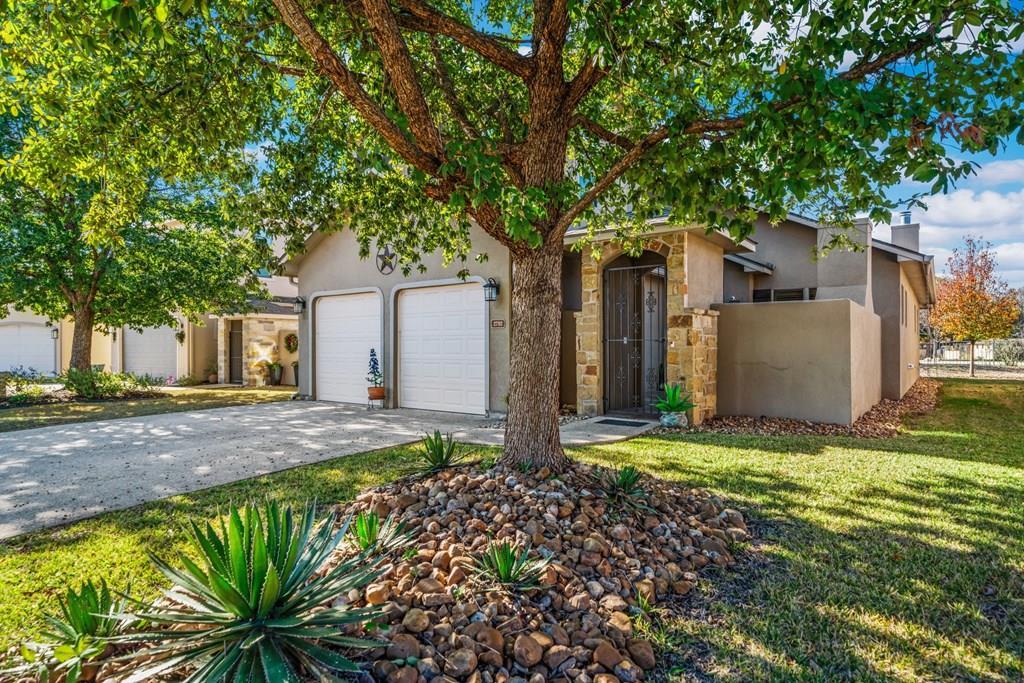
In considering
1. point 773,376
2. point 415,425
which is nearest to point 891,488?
point 773,376

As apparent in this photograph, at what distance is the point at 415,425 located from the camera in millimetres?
9320

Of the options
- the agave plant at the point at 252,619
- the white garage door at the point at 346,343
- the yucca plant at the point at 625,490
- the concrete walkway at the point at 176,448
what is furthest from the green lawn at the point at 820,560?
the white garage door at the point at 346,343

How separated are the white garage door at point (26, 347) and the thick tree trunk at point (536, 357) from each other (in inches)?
1022

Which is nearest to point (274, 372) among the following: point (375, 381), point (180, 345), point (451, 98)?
point (180, 345)

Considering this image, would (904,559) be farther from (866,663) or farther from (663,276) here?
(663,276)

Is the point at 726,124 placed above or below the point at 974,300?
below

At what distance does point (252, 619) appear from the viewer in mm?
2176

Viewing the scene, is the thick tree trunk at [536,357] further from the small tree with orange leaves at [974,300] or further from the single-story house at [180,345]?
the small tree with orange leaves at [974,300]

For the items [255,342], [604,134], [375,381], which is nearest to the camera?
[604,134]

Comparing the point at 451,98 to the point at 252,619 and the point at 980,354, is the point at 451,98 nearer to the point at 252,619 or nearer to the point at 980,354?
the point at 252,619

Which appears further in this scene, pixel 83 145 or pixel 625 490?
pixel 83 145

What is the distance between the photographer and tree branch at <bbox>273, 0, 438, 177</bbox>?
11.2 ft

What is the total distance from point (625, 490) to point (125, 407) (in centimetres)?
1280

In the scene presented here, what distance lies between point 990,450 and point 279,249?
19.4m
